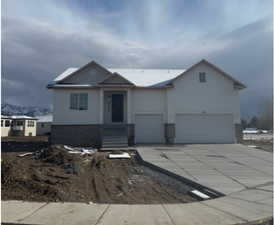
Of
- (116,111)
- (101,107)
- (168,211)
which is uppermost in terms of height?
(101,107)

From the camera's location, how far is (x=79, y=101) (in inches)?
646

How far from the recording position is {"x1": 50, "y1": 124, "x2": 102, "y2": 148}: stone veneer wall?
15.8 metres

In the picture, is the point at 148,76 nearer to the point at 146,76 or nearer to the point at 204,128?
the point at 146,76

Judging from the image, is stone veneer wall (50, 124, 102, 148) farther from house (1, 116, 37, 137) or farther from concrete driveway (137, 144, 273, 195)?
house (1, 116, 37, 137)

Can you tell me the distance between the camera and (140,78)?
18750mm

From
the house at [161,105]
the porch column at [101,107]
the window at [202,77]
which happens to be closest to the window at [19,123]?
the house at [161,105]

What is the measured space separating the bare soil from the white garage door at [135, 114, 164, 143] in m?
8.42

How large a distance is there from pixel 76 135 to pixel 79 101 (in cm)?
264

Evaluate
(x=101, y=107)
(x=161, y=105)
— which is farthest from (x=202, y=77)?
(x=101, y=107)

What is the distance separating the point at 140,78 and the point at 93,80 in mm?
4183

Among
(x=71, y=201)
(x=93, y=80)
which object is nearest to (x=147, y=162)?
(x=71, y=201)

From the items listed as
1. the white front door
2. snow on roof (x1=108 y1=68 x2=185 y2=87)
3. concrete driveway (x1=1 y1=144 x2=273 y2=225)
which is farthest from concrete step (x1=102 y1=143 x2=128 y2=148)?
concrete driveway (x1=1 y1=144 x2=273 y2=225)

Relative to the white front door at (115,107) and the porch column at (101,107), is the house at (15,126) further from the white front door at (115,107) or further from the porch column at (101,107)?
the porch column at (101,107)

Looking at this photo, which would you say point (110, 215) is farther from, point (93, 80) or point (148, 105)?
point (93, 80)
